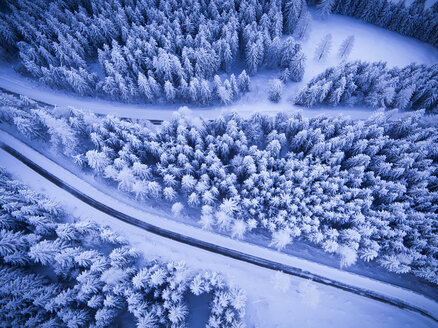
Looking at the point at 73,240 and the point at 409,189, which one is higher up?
the point at 409,189

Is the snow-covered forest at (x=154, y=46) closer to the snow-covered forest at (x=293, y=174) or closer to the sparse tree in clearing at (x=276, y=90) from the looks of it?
the sparse tree in clearing at (x=276, y=90)

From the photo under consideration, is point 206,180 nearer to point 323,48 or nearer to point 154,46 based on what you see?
point 154,46

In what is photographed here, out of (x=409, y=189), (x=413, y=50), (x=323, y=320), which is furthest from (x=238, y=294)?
(x=413, y=50)

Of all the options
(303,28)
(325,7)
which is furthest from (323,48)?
(325,7)

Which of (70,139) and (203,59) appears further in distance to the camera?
(203,59)

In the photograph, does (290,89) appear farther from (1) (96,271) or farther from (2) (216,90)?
(1) (96,271)

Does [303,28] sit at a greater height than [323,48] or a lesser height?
greater

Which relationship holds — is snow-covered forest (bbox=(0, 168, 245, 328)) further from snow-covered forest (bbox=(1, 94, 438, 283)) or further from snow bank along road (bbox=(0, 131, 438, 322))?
snow-covered forest (bbox=(1, 94, 438, 283))

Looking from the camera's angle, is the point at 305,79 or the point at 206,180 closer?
the point at 206,180
